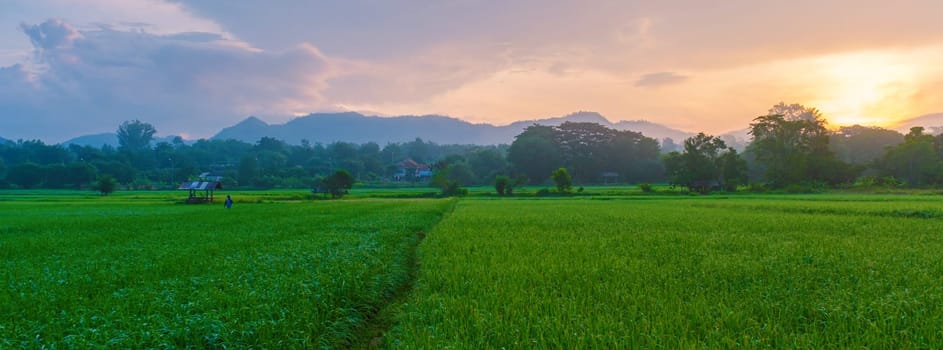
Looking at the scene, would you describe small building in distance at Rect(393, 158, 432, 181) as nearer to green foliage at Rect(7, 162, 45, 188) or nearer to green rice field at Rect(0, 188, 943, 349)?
green foliage at Rect(7, 162, 45, 188)

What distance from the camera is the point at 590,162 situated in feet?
260

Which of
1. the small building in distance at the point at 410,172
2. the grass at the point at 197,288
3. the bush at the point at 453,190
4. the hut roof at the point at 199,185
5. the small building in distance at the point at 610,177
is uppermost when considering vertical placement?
the small building in distance at the point at 410,172

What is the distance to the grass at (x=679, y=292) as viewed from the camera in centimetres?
477

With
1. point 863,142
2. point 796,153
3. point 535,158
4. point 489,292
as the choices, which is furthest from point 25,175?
point 863,142

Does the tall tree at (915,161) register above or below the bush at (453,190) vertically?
above

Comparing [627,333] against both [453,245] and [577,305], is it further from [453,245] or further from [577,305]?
[453,245]

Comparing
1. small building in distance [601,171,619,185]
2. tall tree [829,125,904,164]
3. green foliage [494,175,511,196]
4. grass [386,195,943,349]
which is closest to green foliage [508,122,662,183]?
small building in distance [601,171,619,185]

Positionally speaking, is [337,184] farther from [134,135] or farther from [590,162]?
[134,135]

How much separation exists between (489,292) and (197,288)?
4.56 meters

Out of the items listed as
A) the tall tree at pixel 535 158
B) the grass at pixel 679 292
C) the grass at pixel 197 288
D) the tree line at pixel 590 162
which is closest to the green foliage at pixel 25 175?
the tree line at pixel 590 162

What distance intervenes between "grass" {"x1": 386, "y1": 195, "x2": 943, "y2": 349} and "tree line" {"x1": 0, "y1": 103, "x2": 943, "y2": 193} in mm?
41255

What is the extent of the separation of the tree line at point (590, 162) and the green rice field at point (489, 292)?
136 feet

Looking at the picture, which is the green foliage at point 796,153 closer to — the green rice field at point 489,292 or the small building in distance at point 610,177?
the small building in distance at point 610,177

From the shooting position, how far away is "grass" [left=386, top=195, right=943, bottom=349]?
477cm
